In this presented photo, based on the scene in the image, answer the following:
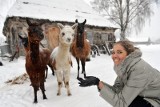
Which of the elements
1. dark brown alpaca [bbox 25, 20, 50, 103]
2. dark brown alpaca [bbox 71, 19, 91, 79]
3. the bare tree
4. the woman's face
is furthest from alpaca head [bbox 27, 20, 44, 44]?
the bare tree

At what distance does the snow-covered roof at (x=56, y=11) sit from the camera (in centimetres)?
2006

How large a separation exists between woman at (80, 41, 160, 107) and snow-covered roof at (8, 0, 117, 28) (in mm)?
16324

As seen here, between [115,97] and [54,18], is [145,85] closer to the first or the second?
[115,97]

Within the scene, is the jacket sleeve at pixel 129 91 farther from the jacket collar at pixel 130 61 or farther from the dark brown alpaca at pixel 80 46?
the dark brown alpaca at pixel 80 46

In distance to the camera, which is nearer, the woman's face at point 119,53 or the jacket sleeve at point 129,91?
the jacket sleeve at point 129,91

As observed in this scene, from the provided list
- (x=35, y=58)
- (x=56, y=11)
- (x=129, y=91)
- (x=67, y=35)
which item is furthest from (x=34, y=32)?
(x=56, y=11)

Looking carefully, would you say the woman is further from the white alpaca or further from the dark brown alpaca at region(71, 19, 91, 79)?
the dark brown alpaca at region(71, 19, 91, 79)

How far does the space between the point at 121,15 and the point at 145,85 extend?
1091 inches

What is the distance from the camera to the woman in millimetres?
3102

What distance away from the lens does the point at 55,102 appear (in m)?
6.46

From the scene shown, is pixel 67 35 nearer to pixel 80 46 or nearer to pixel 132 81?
pixel 80 46

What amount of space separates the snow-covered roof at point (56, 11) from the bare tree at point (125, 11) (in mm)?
4410

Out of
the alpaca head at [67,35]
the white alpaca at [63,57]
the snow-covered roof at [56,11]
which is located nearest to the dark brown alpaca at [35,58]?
the white alpaca at [63,57]

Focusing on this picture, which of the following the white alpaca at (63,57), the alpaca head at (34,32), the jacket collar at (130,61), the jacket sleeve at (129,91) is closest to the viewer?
the jacket sleeve at (129,91)
